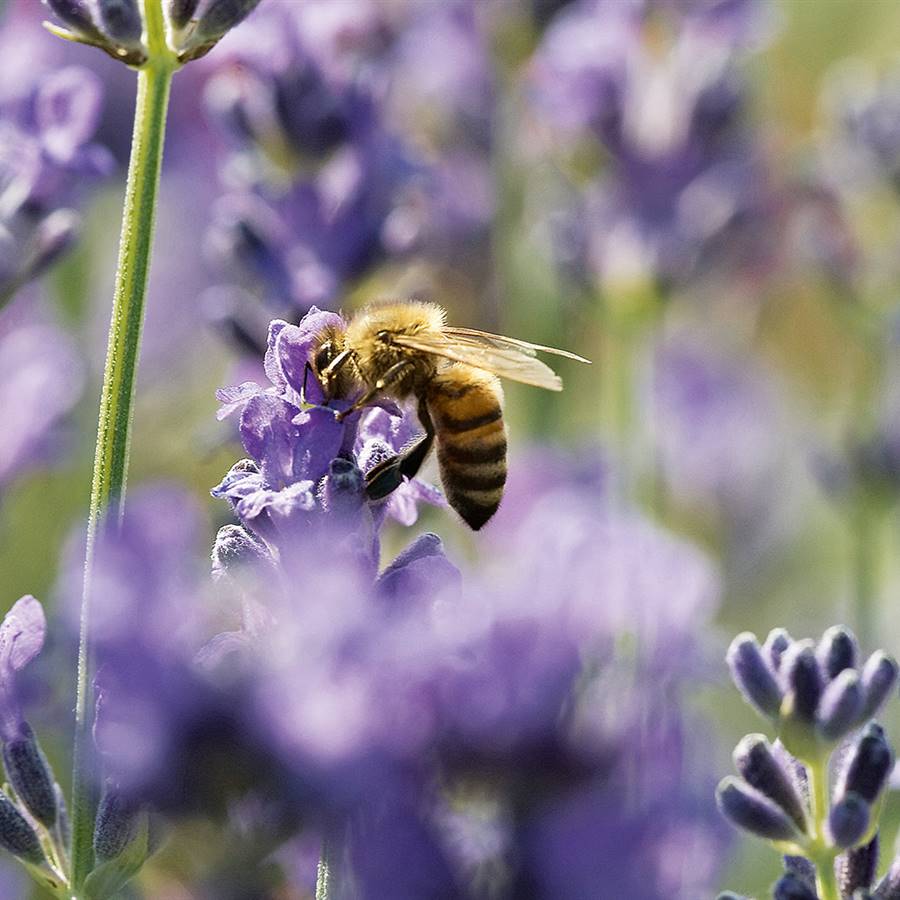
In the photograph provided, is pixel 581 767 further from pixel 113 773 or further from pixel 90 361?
pixel 90 361

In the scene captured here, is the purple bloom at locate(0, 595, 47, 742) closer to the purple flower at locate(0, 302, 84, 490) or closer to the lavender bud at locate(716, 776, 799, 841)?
the lavender bud at locate(716, 776, 799, 841)

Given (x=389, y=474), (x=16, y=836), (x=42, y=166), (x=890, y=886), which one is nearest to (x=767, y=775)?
(x=890, y=886)

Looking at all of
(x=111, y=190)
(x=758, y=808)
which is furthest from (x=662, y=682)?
(x=111, y=190)

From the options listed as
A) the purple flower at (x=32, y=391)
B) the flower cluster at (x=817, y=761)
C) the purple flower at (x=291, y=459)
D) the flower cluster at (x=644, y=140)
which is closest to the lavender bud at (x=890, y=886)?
the flower cluster at (x=817, y=761)

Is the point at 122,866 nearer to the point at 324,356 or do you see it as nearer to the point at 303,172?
the point at 324,356

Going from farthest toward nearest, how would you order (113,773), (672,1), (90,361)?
1. (672,1)
2. (90,361)
3. (113,773)

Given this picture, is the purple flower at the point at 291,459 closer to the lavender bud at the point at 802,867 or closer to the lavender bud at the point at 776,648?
the lavender bud at the point at 776,648
